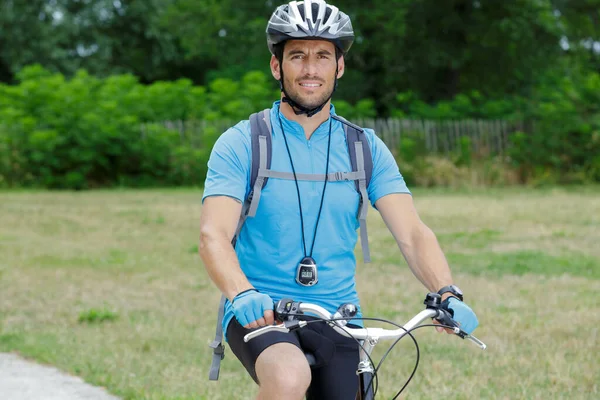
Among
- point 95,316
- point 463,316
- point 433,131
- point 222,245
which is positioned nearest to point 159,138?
point 433,131

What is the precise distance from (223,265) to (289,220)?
1.10 feet

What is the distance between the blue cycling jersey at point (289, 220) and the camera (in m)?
3.42

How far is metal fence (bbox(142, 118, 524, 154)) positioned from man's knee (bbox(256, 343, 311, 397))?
22.3 m

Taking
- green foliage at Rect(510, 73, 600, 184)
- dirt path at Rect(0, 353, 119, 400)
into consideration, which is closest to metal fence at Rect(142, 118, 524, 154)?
green foliage at Rect(510, 73, 600, 184)

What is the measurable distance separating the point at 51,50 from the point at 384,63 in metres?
15.4

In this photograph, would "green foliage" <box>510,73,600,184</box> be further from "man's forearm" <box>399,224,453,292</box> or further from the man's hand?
the man's hand

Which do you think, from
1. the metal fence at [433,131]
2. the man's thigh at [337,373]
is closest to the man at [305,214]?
the man's thigh at [337,373]

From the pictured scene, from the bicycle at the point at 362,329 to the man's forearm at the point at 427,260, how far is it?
Answer: 0.69 ft

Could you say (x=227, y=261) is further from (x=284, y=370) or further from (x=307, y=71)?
(x=307, y=71)

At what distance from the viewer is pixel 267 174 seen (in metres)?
3.43

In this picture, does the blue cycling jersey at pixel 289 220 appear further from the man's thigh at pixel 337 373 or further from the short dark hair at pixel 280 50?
the short dark hair at pixel 280 50

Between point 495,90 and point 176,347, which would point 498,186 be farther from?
point 176,347

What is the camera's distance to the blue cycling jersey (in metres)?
3.42

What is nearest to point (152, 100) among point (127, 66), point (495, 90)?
point (495, 90)
